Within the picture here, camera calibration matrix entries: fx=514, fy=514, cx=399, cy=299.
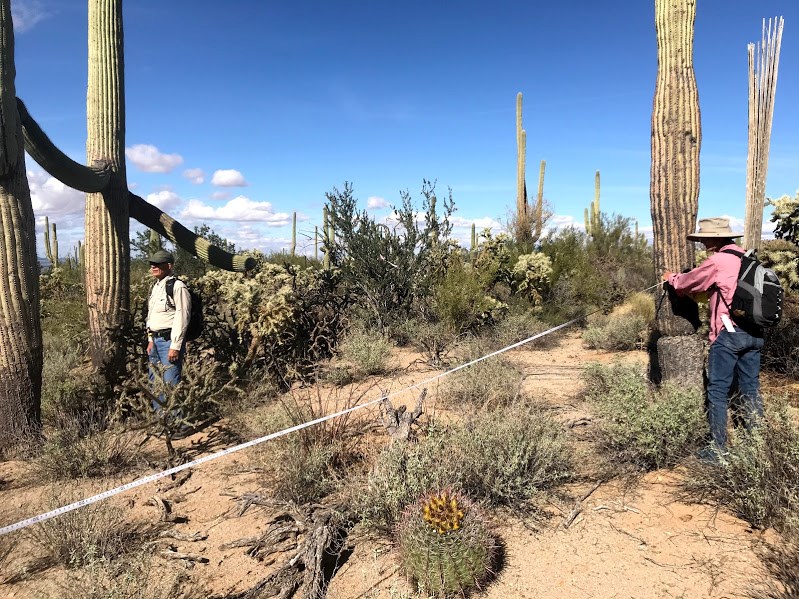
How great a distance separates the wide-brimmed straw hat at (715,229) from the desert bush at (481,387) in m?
2.26

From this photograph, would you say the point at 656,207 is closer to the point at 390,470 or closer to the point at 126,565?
the point at 390,470

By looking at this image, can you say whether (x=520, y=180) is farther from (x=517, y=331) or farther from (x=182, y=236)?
(x=182, y=236)

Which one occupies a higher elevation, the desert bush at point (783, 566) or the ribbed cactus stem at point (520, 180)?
the ribbed cactus stem at point (520, 180)

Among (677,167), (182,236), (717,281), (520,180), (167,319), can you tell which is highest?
(520,180)

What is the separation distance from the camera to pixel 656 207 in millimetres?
4738

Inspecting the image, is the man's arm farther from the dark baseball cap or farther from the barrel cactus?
the barrel cactus

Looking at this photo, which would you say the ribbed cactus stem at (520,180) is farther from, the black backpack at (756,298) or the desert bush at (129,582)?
the desert bush at (129,582)

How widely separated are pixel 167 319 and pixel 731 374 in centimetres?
488

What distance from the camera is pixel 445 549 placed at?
2.61 m

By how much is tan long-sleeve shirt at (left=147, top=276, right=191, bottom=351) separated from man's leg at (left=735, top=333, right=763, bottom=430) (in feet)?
15.5

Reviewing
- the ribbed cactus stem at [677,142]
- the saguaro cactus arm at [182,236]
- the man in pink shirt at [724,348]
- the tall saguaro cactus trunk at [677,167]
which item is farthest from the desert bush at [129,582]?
the saguaro cactus arm at [182,236]

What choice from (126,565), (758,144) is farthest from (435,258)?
(126,565)

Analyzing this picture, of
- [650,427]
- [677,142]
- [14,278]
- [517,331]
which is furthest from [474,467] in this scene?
[517,331]

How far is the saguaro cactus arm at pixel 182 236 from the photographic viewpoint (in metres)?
6.53
